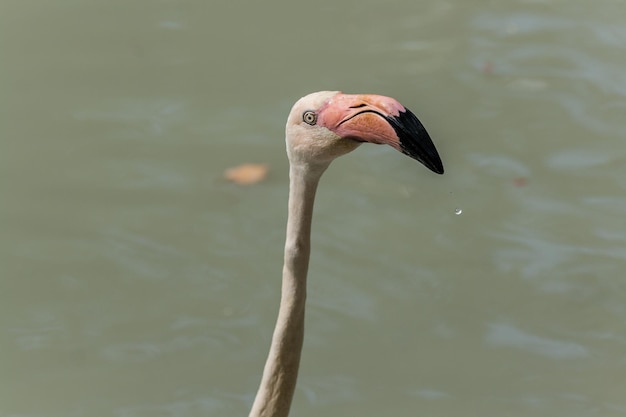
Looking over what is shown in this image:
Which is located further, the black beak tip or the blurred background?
the blurred background

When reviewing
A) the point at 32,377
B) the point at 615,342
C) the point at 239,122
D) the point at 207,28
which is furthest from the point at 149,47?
the point at 615,342

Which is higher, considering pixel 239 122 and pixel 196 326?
pixel 239 122

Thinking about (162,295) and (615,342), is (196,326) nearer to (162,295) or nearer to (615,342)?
(162,295)

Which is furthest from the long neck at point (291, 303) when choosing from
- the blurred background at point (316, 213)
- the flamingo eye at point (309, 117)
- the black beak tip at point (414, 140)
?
the blurred background at point (316, 213)

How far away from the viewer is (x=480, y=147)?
622 cm

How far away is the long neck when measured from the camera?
3.23 meters

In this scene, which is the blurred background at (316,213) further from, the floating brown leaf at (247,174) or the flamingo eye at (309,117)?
the flamingo eye at (309,117)

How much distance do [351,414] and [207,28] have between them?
3.14 meters

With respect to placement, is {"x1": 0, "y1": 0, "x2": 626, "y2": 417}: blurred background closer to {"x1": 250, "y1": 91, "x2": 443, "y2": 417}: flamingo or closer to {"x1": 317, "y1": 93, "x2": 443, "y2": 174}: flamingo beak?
{"x1": 250, "y1": 91, "x2": 443, "y2": 417}: flamingo

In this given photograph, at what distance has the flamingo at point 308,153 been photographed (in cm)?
293

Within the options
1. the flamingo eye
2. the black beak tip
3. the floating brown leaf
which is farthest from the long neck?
the floating brown leaf

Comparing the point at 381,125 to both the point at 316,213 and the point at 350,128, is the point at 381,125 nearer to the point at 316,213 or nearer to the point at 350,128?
→ the point at 350,128

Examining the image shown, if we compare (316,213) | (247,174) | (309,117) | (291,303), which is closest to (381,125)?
(309,117)

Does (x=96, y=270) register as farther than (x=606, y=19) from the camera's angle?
No
